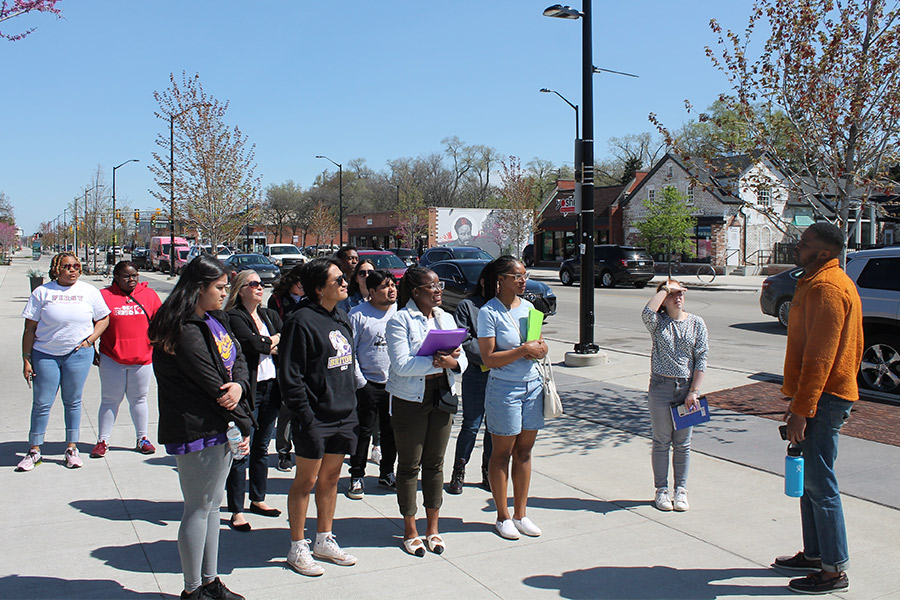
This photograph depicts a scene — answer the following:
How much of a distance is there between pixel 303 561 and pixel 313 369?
1.08 metres

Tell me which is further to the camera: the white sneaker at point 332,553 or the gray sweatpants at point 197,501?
the white sneaker at point 332,553

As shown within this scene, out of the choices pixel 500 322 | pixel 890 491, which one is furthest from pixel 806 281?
pixel 890 491

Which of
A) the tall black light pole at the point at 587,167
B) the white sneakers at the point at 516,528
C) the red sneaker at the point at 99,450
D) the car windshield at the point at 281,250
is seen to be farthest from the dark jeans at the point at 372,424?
the car windshield at the point at 281,250

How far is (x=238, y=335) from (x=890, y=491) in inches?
189

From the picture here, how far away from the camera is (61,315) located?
19.1 ft

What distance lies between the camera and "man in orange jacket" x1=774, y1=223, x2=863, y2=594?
380 centimetres

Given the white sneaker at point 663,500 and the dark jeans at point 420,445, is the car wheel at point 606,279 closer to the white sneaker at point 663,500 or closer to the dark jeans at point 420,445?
the white sneaker at point 663,500

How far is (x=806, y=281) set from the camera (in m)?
4.01

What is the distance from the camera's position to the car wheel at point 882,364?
8782 mm

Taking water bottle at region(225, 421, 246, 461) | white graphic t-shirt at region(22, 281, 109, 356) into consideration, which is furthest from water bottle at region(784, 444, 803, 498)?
→ white graphic t-shirt at region(22, 281, 109, 356)

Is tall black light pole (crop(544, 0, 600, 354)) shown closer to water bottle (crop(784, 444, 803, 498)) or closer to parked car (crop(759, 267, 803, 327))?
parked car (crop(759, 267, 803, 327))

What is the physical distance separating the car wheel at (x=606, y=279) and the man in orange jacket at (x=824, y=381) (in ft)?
85.5

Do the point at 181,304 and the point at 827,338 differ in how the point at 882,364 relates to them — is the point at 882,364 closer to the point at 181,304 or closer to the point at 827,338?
the point at 827,338

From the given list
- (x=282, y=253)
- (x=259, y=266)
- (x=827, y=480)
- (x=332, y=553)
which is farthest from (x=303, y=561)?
(x=282, y=253)
